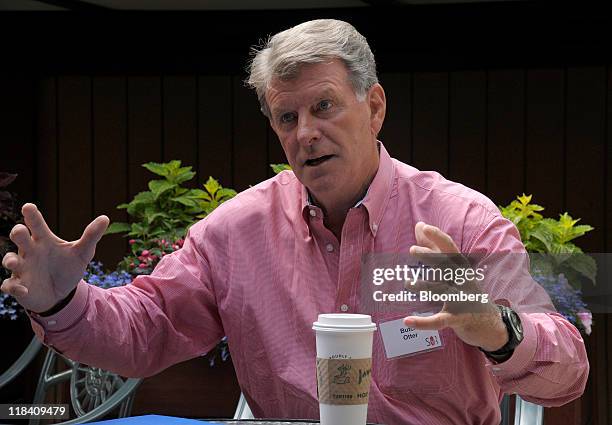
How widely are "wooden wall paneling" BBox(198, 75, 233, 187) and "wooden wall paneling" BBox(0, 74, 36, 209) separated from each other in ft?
3.76

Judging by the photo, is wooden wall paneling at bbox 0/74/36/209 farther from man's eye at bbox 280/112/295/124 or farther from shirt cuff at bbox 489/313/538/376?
shirt cuff at bbox 489/313/538/376

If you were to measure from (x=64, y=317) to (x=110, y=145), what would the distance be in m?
4.69

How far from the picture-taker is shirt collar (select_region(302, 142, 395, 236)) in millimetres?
1869

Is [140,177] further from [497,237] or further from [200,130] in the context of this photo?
[497,237]

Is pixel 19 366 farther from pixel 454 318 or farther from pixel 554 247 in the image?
pixel 554 247

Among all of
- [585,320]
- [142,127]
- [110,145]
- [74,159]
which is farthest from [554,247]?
[74,159]

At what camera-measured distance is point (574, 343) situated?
161cm

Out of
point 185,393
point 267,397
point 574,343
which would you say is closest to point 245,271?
point 267,397

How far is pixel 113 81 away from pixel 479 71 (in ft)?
8.06

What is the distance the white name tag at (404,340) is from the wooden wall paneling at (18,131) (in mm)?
4775

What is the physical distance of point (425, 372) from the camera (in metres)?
1.73

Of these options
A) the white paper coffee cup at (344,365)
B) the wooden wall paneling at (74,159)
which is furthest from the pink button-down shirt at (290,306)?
the wooden wall paneling at (74,159)

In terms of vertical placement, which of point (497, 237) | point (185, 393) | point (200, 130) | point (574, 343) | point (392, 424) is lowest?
point (185, 393)

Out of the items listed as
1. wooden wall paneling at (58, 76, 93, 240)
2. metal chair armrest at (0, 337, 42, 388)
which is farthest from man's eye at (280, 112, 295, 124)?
wooden wall paneling at (58, 76, 93, 240)
